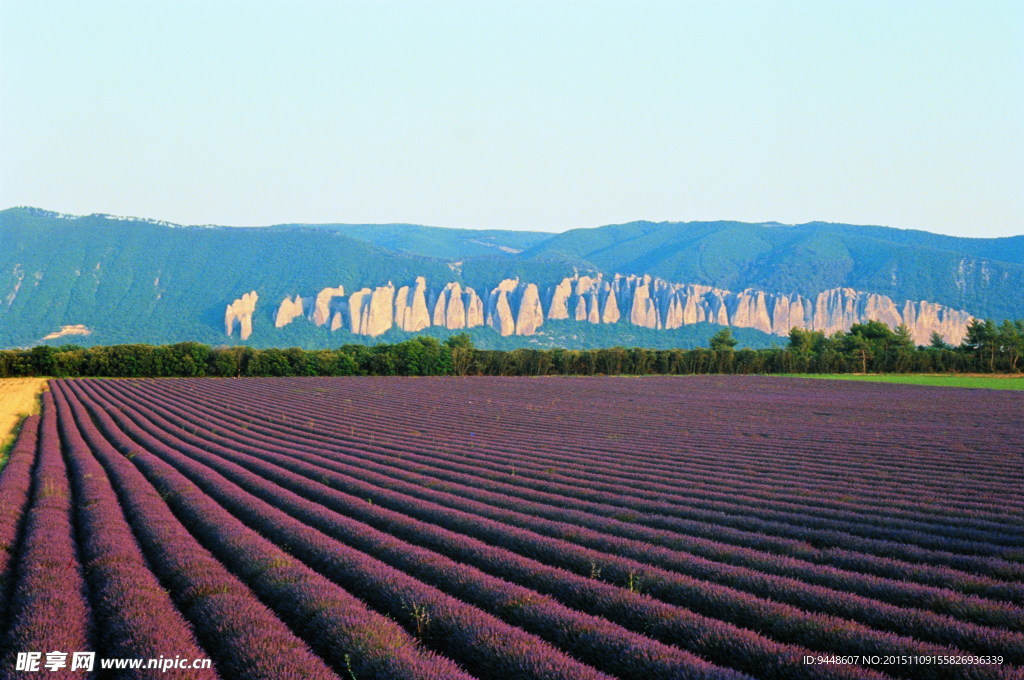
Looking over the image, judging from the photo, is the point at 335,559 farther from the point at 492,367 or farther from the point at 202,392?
the point at 492,367

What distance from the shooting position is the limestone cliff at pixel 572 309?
565 ft

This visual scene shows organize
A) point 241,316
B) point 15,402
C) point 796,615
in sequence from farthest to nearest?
point 241,316 → point 15,402 → point 796,615

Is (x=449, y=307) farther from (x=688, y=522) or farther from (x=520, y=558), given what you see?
(x=520, y=558)

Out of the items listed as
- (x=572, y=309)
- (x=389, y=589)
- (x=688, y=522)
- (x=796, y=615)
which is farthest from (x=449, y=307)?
(x=796, y=615)

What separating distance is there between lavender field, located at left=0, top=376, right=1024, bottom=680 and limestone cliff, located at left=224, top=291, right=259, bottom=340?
155273 millimetres

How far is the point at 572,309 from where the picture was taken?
178125 millimetres

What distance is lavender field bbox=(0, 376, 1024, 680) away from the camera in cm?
508

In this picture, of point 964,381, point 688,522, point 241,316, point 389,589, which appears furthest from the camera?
point 241,316

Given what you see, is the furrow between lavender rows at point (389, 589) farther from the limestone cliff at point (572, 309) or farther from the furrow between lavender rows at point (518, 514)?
the limestone cliff at point (572, 309)

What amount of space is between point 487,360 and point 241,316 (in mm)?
110040

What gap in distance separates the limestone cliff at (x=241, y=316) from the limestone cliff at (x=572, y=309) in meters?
0.23

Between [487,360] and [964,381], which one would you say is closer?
[964,381]

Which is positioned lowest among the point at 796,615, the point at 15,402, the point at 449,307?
the point at 15,402

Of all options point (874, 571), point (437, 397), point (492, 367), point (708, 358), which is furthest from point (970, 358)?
point (874, 571)
